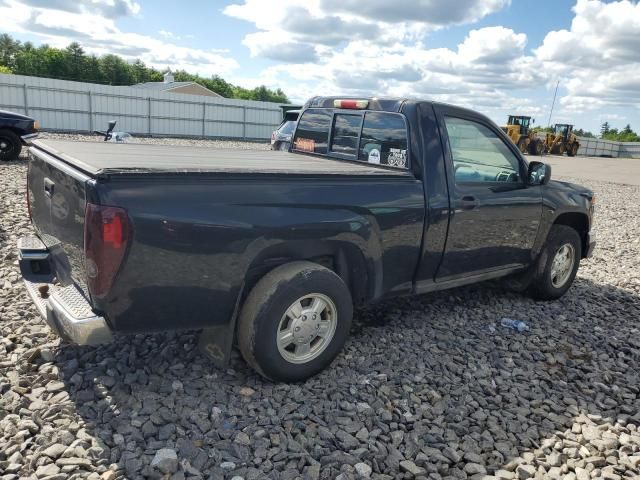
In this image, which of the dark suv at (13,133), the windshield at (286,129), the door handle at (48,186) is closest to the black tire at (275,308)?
the door handle at (48,186)

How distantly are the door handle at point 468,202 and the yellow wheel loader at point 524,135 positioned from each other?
107ft

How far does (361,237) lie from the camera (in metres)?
3.50

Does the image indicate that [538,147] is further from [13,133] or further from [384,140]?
[384,140]

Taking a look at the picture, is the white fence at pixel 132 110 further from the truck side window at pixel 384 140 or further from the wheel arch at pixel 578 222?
the wheel arch at pixel 578 222

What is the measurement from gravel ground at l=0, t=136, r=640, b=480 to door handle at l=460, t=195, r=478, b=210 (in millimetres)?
1087

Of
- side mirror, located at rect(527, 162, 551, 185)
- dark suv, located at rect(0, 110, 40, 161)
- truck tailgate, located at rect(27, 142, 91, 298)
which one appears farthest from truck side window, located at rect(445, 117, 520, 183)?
Answer: dark suv, located at rect(0, 110, 40, 161)

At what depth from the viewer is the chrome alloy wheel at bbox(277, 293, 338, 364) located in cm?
330

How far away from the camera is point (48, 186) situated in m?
3.22

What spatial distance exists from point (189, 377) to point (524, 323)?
120 inches

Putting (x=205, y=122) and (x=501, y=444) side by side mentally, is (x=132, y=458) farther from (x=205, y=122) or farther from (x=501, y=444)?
(x=205, y=122)

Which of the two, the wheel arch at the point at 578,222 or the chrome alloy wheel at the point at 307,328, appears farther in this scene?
the wheel arch at the point at 578,222

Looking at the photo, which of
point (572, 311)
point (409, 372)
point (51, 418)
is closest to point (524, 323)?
point (572, 311)

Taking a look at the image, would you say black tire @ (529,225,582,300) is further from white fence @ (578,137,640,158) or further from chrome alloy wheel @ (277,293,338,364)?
white fence @ (578,137,640,158)

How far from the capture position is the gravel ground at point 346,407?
2697 millimetres
